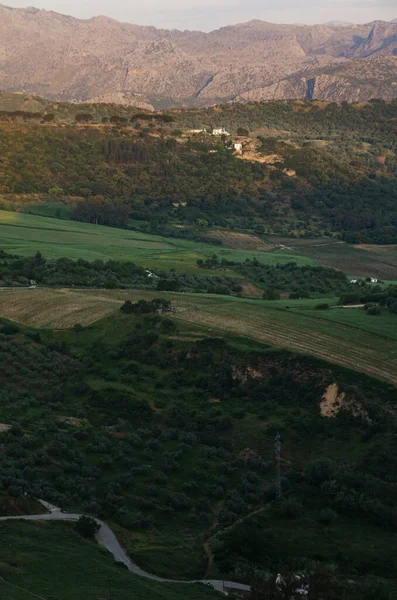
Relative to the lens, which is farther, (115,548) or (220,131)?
(220,131)

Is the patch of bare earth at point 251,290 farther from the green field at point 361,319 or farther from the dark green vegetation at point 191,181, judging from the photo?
the dark green vegetation at point 191,181

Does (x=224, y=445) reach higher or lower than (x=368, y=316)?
lower

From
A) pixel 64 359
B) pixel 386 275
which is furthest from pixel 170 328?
pixel 386 275

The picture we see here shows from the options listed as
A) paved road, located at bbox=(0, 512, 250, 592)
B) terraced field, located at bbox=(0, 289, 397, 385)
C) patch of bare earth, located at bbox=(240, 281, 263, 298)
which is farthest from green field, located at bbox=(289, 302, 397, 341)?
paved road, located at bbox=(0, 512, 250, 592)

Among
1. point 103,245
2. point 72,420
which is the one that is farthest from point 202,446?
point 103,245

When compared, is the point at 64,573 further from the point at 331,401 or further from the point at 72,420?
the point at 331,401

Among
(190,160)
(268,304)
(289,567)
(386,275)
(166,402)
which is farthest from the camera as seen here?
(190,160)

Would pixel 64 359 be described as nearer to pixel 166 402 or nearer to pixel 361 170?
pixel 166 402
